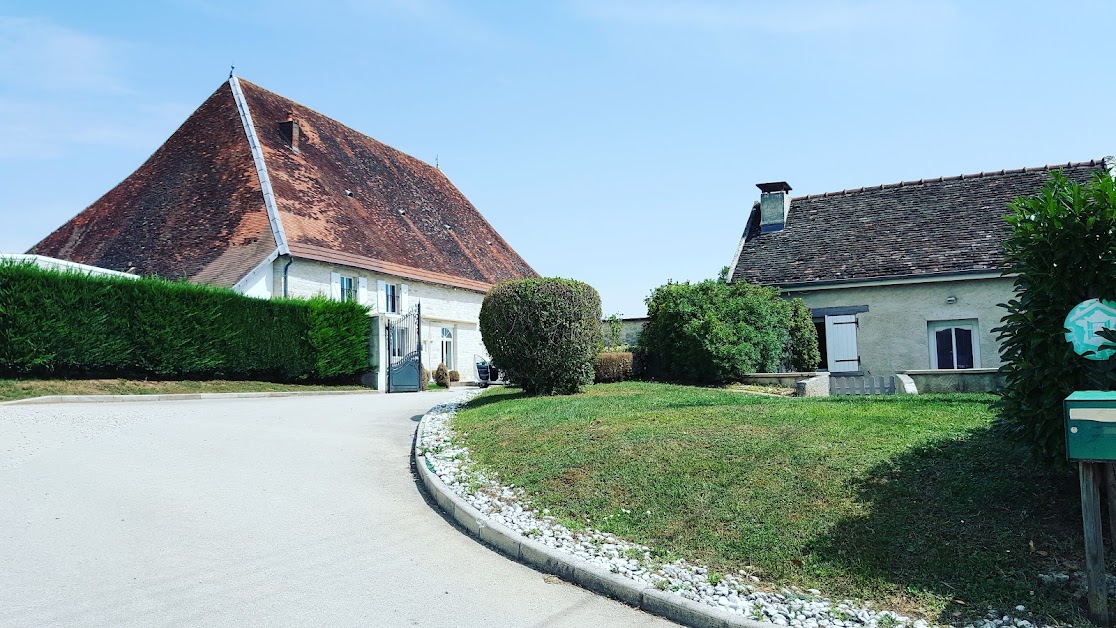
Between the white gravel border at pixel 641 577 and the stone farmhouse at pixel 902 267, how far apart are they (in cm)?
1581

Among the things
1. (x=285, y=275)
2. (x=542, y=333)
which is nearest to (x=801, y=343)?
(x=542, y=333)

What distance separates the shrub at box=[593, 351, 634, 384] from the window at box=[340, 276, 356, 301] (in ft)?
34.6

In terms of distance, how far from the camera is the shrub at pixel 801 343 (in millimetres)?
19578

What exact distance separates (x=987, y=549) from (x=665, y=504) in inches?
93.6

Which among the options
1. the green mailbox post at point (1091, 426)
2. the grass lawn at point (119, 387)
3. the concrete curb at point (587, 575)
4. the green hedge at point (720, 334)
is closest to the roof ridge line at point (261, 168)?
the grass lawn at point (119, 387)

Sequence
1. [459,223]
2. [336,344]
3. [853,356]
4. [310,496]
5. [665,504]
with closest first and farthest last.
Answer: [665,504] → [310,496] → [853,356] → [336,344] → [459,223]

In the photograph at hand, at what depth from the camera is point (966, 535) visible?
216 inches

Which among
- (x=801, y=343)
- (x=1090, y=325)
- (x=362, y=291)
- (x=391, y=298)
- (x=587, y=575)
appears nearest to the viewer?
(x=1090, y=325)

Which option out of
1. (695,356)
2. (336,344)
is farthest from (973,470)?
(336,344)

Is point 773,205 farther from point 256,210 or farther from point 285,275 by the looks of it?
point 256,210

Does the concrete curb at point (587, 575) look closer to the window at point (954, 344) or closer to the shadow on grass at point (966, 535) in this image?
the shadow on grass at point (966, 535)

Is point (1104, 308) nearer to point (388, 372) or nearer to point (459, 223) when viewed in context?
point (388, 372)

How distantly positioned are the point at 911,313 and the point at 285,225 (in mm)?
18124

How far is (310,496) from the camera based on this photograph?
7793 mm
